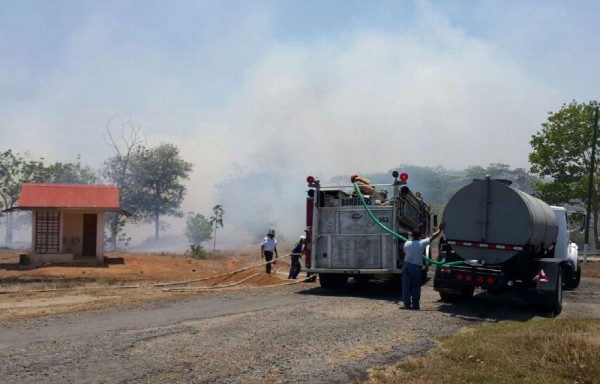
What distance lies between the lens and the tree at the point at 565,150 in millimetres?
42906

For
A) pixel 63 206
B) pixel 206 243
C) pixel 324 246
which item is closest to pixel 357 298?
pixel 324 246

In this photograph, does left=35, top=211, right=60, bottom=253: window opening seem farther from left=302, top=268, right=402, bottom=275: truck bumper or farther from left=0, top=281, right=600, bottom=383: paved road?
left=302, top=268, right=402, bottom=275: truck bumper

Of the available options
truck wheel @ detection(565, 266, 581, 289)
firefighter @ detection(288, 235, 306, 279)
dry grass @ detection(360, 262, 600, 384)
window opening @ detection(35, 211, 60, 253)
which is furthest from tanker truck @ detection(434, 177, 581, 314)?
window opening @ detection(35, 211, 60, 253)

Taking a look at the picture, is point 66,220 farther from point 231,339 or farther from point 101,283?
point 231,339

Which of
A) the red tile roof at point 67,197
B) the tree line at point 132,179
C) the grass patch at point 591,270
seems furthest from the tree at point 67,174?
the grass patch at point 591,270

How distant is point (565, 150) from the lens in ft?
143

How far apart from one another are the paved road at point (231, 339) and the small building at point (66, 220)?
15.3m

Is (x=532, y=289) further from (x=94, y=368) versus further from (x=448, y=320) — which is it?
(x=94, y=368)

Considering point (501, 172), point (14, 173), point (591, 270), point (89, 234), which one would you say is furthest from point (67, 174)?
point (501, 172)

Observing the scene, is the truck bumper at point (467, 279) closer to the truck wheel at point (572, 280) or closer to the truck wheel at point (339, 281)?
the truck wheel at point (339, 281)

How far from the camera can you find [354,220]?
51.2 feet

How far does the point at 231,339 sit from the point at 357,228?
23.8 feet

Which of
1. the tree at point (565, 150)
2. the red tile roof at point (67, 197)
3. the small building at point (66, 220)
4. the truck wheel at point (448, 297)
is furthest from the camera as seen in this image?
the tree at point (565, 150)

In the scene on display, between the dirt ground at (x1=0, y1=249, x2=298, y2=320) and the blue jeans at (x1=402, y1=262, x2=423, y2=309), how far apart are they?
566 centimetres
